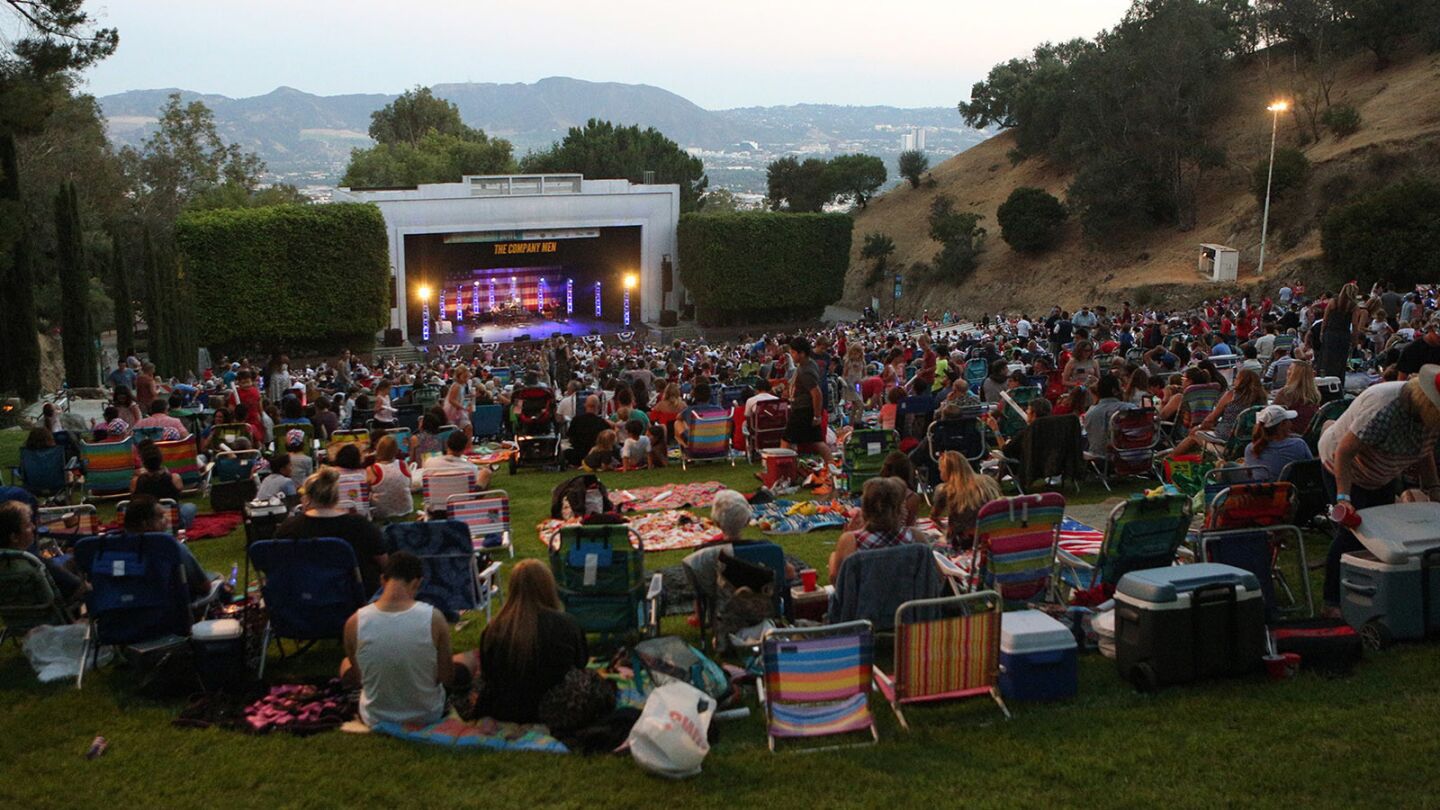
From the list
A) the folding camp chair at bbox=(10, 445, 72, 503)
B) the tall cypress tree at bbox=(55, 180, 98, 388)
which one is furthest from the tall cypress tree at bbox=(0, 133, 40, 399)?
the folding camp chair at bbox=(10, 445, 72, 503)

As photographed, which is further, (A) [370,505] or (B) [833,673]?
(A) [370,505]

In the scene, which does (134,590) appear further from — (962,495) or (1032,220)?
(1032,220)

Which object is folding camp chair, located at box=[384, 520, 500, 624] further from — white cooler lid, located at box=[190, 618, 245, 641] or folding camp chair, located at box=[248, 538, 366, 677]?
white cooler lid, located at box=[190, 618, 245, 641]

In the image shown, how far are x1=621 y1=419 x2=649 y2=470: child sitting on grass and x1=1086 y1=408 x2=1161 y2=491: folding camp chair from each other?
5.01 metres

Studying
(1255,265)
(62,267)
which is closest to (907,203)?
(1255,265)

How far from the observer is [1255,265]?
40.5 metres

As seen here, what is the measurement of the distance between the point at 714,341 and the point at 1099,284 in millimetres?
Result: 15417

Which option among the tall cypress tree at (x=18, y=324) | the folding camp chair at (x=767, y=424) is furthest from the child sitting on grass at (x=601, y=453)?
the tall cypress tree at (x=18, y=324)

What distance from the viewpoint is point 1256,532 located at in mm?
6363

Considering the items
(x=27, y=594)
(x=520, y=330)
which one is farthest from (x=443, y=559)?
(x=520, y=330)

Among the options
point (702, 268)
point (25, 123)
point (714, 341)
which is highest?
point (25, 123)

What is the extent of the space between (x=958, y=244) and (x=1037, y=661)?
48313 mm

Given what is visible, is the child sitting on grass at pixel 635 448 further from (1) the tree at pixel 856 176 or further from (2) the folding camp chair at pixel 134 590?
(1) the tree at pixel 856 176

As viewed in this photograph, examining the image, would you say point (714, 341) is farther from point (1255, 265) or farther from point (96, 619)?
point (96, 619)
